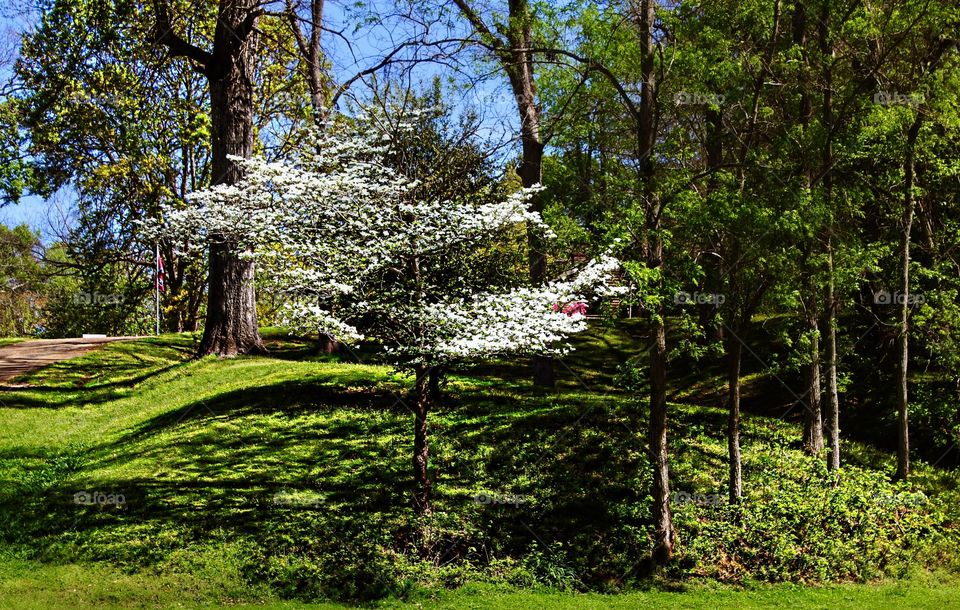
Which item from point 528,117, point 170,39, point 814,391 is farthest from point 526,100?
point 814,391

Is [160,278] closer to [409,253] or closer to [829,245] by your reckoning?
[409,253]

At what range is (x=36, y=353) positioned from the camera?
1964 centimetres

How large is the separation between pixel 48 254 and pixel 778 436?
34.2 m

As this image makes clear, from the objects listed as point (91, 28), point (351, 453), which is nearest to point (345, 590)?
point (351, 453)

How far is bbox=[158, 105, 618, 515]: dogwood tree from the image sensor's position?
30.3 feet

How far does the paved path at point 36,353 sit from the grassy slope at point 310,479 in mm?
2198

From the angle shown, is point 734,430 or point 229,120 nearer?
point 734,430

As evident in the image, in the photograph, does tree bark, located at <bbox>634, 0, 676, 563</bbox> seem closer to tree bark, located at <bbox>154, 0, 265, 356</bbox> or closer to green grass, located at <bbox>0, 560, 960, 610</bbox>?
green grass, located at <bbox>0, 560, 960, 610</bbox>

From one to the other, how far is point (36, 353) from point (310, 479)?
12.6m

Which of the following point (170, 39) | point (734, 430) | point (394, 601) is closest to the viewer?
point (394, 601)

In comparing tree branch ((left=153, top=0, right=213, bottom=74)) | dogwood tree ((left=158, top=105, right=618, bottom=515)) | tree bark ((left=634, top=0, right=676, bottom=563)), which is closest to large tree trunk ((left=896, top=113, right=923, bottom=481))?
tree bark ((left=634, top=0, right=676, bottom=563))

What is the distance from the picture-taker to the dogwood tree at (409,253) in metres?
9.23

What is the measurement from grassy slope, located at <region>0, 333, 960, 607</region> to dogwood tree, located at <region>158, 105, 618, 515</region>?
130 centimetres

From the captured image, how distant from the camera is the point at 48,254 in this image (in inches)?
1395
